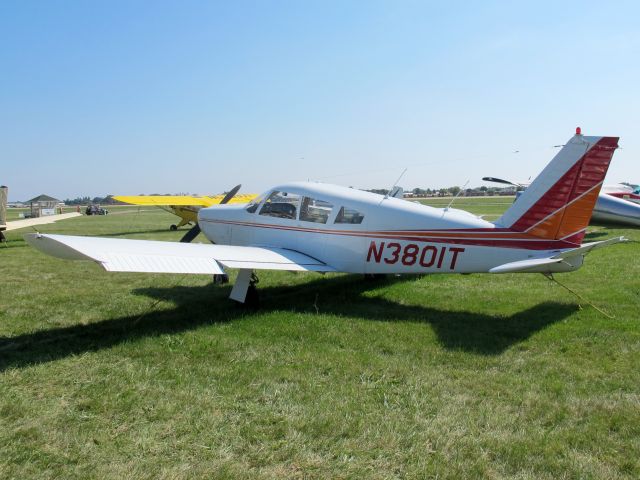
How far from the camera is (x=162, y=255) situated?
21.2ft

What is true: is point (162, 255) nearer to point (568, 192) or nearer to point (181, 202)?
point (568, 192)

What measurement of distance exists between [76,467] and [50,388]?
1536 millimetres

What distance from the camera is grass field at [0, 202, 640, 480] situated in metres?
3.20

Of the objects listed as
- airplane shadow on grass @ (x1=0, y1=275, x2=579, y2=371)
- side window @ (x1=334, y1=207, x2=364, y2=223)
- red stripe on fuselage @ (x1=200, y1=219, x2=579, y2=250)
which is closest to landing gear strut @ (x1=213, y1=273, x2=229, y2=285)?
airplane shadow on grass @ (x1=0, y1=275, x2=579, y2=371)

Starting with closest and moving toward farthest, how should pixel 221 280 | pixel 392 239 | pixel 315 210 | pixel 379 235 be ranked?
pixel 392 239
pixel 379 235
pixel 315 210
pixel 221 280

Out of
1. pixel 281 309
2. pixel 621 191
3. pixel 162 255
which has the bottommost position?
pixel 281 309

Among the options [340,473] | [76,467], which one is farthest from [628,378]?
[76,467]

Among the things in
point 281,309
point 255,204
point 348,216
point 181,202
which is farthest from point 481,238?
point 181,202

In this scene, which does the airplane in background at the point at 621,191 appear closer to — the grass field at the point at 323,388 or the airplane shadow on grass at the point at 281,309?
the grass field at the point at 323,388

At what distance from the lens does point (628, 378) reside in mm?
4465

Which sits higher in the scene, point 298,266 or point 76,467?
point 298,266

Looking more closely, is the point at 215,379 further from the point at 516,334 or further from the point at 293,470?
the point at 516,334

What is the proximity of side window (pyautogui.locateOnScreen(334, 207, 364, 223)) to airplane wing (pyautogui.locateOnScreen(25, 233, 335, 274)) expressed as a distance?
82 centimetres

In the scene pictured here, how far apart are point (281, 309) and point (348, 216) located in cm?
185
